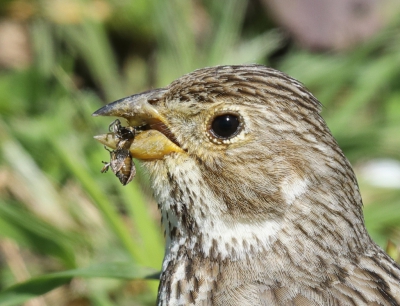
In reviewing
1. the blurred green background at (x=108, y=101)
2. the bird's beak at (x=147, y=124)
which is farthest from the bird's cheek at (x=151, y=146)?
the blurred green background at (x=108, y=101)

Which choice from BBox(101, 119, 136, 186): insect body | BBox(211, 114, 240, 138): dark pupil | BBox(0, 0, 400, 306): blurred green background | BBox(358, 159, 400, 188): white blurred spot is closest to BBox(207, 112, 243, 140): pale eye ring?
BBox(211, 114, 240, 138): dark pupil

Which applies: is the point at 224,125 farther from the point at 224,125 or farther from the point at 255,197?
the point at 255,197

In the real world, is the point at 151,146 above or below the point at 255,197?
above

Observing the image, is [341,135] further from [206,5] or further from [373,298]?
[373,298]

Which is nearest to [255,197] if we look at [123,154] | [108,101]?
[123,154]

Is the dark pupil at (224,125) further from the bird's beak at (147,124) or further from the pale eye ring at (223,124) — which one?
the bird's beak at (147,124)

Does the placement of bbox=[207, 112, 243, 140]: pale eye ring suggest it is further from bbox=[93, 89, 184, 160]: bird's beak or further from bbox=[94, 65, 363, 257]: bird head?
bbox=[93, 89, 184, 160]: bird's beak

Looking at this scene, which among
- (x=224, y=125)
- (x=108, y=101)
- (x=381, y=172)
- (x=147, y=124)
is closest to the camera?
(x=224, y=125)
